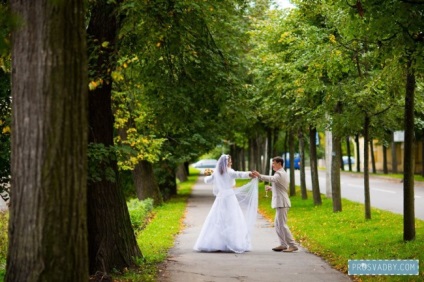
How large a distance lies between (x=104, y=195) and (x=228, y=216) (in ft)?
12.9

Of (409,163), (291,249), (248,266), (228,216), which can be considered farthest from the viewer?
(228,216)

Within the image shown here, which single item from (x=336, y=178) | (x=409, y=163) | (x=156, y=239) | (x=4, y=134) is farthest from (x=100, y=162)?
(x=336, y=178)

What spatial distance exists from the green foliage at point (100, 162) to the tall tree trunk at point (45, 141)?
353 centimetres

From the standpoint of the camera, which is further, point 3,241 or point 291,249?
point 3,241

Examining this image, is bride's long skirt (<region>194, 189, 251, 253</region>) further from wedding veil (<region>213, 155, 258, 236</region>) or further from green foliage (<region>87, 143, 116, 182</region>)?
green foliage (<region>87, 143, 116, 182</region>)

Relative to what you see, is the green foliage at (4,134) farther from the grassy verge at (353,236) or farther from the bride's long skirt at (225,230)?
the grassy verge at (353,236)

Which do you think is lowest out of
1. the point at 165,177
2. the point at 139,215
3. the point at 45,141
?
the point at 139,215

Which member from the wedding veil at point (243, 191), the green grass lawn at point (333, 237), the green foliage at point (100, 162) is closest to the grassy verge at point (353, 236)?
the green grass lawn at point (333, 237)

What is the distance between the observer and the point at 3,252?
15539 mm

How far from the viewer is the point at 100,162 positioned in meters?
10.1

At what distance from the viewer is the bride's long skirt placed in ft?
45.6

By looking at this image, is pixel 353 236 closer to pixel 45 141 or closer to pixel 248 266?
pixel 248 266

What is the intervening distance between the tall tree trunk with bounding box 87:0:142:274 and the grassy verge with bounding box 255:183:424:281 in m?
3.56

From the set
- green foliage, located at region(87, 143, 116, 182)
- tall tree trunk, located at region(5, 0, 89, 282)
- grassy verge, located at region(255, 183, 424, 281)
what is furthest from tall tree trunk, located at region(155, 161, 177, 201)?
tall tree trunk, located at region(5, 0, 89, 282)
